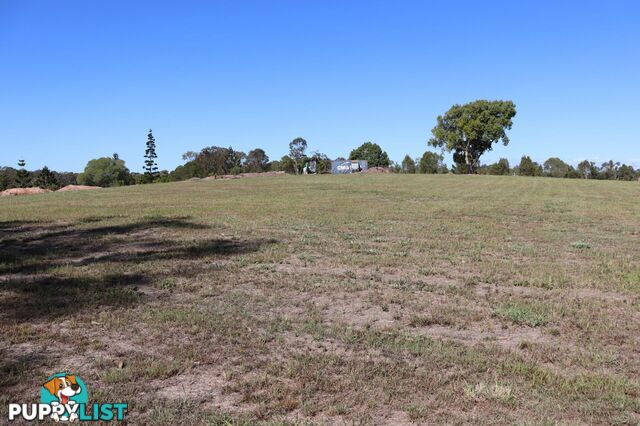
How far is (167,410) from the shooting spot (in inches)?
121

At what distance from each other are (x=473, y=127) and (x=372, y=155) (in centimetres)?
5476

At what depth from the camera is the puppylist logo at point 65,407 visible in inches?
118

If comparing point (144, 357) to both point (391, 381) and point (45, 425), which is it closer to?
point (45, 425)

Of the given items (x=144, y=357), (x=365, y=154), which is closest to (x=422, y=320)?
(x=144, y=357)

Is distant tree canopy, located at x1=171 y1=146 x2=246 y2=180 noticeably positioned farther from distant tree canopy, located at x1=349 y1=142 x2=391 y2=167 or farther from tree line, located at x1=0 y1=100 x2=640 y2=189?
distant tree canopy, located at x1=349 y1=142 x2=391 y2=167

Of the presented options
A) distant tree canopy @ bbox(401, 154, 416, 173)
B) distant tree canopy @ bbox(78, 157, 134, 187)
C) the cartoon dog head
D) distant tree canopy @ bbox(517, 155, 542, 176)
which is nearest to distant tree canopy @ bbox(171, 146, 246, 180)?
distant tree canopy @ bbox(78, 157, 134, 187)

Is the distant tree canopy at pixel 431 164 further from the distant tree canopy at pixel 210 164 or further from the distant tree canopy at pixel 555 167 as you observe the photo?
the distant tree canopy at pixel 210 164

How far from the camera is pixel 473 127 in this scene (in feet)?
227

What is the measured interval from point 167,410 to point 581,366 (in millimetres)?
3160

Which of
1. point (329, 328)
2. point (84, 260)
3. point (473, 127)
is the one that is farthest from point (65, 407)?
point (473, 127)

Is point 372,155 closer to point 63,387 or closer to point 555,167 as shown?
point 555,167

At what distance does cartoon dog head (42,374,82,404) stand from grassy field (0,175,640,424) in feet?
0.31

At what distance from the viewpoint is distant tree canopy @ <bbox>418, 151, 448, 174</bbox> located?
252ft

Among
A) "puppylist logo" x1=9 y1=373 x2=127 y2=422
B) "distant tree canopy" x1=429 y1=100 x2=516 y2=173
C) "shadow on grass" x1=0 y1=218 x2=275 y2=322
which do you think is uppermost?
"distant tree canopy" x1=429 y1=100 x2=516 y2=173
